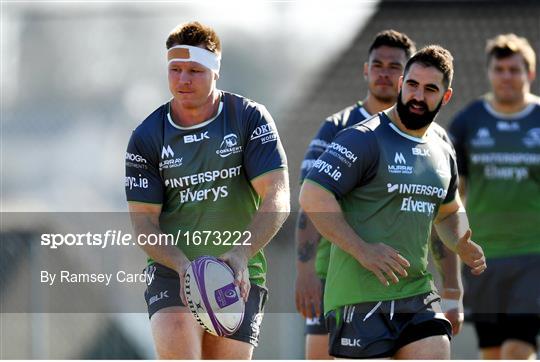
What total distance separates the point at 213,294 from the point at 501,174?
373cm

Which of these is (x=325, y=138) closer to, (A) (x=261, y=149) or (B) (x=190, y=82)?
(A) (x=261, y=149)

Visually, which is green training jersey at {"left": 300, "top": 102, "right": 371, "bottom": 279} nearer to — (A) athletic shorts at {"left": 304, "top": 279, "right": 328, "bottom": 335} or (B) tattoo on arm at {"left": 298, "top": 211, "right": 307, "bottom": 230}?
(B) tattoo on arm at {"left": 298, "top": 211, "right": 307, "bottom": 230}

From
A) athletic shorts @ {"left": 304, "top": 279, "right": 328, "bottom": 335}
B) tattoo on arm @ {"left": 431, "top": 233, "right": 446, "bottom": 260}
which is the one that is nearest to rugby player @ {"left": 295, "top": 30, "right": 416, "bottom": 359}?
athletic shorts @ {"left": 304, "top": 279, "right": 328, "bottom": 335}

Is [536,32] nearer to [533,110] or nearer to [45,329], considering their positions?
[533,110]

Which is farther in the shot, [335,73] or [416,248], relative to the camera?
[335,73]

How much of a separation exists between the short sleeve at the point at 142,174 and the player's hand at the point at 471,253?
1.55 metres

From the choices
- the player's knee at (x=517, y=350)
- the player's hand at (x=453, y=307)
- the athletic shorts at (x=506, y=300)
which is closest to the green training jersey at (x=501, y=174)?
the athletic shorts at (x=506, y=300)

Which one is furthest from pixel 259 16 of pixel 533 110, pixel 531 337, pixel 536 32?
pixel 531 337

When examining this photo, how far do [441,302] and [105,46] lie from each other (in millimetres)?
7645

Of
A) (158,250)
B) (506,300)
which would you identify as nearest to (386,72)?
(158,250)

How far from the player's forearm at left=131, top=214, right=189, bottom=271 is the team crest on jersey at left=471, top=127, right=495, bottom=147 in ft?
12.0

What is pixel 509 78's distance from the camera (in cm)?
898

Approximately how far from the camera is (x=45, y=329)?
11250 millimetres

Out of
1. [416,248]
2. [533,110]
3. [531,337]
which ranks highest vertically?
[533,110]
